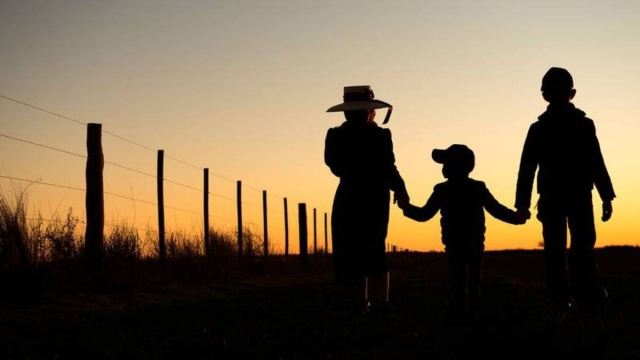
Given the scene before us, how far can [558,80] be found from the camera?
27.2 feet

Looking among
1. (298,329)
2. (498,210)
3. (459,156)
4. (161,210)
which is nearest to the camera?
(298,329)

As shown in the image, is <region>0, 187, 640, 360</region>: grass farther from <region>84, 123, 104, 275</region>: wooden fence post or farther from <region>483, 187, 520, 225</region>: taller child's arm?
<region>483, 187, 520, 225</region>: taller child's arm

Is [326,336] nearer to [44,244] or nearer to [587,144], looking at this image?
[587,144]

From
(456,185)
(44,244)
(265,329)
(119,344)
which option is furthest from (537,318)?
(44,244)

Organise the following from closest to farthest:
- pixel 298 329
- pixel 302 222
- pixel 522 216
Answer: pixel 298 329, pixel 522 216, pixel 302 222

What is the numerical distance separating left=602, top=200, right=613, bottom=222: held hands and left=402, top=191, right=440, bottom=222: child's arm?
1.65 metres

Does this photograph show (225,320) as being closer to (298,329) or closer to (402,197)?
(298,329)

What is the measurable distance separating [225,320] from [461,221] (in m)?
2.50

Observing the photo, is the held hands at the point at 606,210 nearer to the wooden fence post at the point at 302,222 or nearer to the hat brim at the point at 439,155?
the hat brim at the point at 439,155

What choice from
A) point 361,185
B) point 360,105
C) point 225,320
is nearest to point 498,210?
point 361,185

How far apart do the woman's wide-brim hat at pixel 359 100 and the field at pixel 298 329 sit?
Answer: 198 cm

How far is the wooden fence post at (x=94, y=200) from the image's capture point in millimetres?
13539

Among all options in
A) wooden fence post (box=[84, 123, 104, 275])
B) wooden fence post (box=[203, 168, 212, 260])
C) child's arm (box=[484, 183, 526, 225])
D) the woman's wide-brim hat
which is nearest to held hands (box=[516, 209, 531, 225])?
child's arm (box=[484, 183, 526, 225])

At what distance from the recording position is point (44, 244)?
38.5 ft
